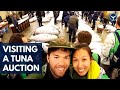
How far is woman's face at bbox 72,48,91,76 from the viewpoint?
2.22 meters

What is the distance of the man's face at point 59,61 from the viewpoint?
7.60ft

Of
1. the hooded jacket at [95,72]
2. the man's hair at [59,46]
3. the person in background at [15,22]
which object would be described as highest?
the person in background at [15,22]

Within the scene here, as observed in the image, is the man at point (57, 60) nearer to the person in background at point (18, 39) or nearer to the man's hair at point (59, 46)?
the man's hair at point (59, 46)

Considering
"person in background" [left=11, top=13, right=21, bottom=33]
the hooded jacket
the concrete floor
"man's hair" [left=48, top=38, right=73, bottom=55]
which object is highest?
"person in background" [left=11, top=13, right=21, bottom=33]

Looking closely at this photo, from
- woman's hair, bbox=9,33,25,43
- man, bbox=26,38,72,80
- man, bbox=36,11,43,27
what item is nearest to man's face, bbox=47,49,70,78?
man, bbox=26,38,72,80

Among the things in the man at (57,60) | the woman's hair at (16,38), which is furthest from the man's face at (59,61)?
the woman's hair at (16,38)

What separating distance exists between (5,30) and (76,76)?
3.34 feet

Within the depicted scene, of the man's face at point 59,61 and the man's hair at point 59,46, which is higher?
the man's hair at point 59,46

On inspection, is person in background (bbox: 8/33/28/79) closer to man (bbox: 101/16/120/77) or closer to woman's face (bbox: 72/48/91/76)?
woman's face (bbox: 72/48/91/76)

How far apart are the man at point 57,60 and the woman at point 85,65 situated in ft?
0.27

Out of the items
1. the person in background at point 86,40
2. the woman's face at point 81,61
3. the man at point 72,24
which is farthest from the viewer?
the man at point 72,24
